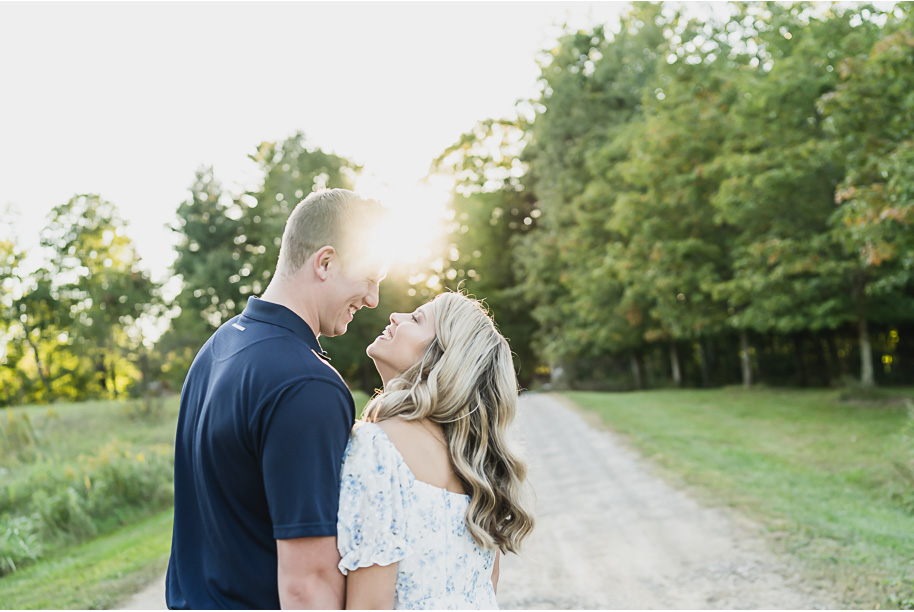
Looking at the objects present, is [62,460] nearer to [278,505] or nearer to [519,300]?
[278,505]

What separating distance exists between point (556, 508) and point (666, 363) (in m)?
34.4

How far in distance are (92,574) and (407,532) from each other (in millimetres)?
6203

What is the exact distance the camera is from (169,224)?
3450 centimetres

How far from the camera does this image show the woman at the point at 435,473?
218 cm

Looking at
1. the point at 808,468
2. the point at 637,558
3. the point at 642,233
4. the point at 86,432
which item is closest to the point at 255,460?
the point at 637,558

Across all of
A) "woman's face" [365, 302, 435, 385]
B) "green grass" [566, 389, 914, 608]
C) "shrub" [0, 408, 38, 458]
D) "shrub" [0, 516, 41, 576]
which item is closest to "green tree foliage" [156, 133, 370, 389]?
"green grass" [566, 389, 914, 608]

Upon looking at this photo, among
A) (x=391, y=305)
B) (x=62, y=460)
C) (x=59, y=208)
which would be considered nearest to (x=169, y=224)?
(x=59, y=208)

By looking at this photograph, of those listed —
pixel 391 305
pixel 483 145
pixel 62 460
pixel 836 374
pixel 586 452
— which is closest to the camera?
pixel 62 460

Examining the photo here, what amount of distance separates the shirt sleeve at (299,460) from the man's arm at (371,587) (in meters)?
0.23

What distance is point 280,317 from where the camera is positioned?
89.3 inches

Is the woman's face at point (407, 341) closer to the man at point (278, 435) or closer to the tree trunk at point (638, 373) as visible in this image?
the man at point (278, 435)

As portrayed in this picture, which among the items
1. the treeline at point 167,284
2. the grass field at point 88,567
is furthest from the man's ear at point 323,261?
the treeline at point 167,284

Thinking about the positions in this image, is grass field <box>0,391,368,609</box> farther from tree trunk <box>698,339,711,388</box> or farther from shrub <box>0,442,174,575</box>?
tree trunk <box>698,339,711,388</box>

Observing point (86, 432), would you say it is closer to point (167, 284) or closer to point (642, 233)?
point (642, 233)
